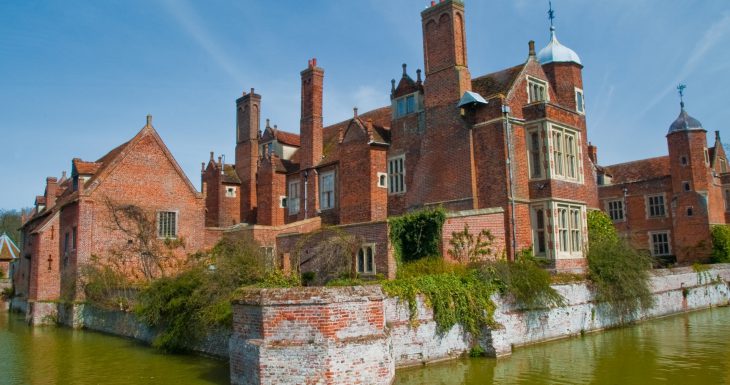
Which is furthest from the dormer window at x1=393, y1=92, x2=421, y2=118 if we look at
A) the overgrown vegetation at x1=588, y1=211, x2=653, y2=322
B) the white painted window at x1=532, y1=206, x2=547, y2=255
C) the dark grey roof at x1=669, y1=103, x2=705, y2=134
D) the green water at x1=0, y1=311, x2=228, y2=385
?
the dark grey roof at x1=669, y1=103, x2=705, y2=134

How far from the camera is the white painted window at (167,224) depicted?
30008 mm

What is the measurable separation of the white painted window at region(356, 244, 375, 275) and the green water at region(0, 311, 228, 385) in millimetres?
6205

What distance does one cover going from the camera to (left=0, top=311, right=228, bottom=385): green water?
45.4 ft

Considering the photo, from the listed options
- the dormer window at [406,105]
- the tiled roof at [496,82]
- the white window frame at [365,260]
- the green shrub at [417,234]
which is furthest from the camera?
the dormer window at [406,105]

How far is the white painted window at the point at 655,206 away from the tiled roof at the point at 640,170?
1486 mm

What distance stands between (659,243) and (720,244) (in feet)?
16.6

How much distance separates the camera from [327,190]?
28.5 metres

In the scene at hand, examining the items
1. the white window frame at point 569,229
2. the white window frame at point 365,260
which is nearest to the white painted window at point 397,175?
the white window frame at point 365,260

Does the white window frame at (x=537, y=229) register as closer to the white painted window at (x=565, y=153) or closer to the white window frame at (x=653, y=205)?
the white painted window at (x=565, y=153)

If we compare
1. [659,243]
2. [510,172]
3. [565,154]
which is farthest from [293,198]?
[659,243]

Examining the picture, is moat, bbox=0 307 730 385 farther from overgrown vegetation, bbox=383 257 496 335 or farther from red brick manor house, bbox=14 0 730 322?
red brick manor house, bbox=14 0 730 322

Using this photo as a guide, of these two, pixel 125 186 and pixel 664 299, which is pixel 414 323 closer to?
pixel 664 299

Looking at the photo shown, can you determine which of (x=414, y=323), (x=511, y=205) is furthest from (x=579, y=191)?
(x=414, y=323)

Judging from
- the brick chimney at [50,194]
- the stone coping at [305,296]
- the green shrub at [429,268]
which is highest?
the brick chimney at [50,194]
